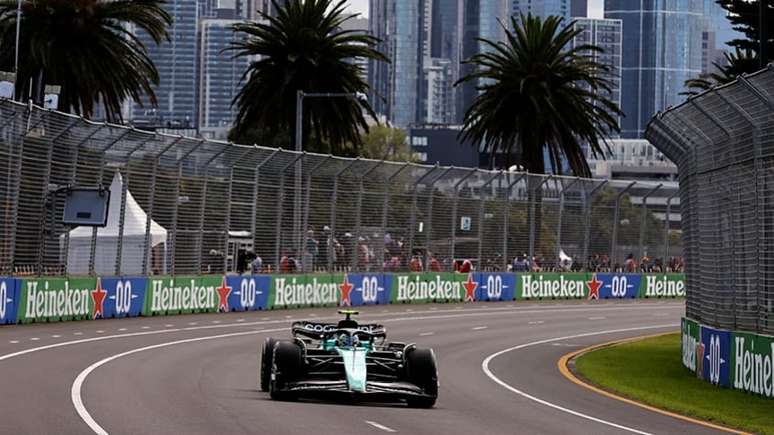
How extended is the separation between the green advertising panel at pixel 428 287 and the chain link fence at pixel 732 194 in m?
22.5

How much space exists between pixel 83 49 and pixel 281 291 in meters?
9.56

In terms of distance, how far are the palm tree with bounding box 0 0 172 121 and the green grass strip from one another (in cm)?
2021

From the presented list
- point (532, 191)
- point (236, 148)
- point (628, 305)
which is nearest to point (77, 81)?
point (236, 148)

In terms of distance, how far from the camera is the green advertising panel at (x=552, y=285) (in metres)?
56.1

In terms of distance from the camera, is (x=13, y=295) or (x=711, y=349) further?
(x=13, y=295)

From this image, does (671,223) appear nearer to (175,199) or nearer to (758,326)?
(175,199)

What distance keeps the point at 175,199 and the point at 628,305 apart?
18.9 m

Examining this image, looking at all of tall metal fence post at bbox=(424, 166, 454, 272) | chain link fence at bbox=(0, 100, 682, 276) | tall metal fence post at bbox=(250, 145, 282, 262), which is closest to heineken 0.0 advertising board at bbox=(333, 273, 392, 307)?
chain link fence at bbox=(0, 100, 682, 276)

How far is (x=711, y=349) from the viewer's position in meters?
25.3

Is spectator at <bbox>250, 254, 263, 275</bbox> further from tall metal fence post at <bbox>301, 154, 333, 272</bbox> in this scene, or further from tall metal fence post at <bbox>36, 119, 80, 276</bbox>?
tall metal fence post at <bbox>36, 119, 80, 276</bbox>

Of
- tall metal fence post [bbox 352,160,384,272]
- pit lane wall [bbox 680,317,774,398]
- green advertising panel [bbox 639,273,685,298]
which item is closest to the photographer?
pit lane wall [bbox 680,317,774,398]

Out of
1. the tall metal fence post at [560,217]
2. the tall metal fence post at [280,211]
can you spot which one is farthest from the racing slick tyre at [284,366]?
the tall metal fence post at [560,217]

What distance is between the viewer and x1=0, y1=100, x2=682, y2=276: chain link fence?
36031 millimetres

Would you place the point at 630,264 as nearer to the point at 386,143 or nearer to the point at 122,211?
the point at 122,211
